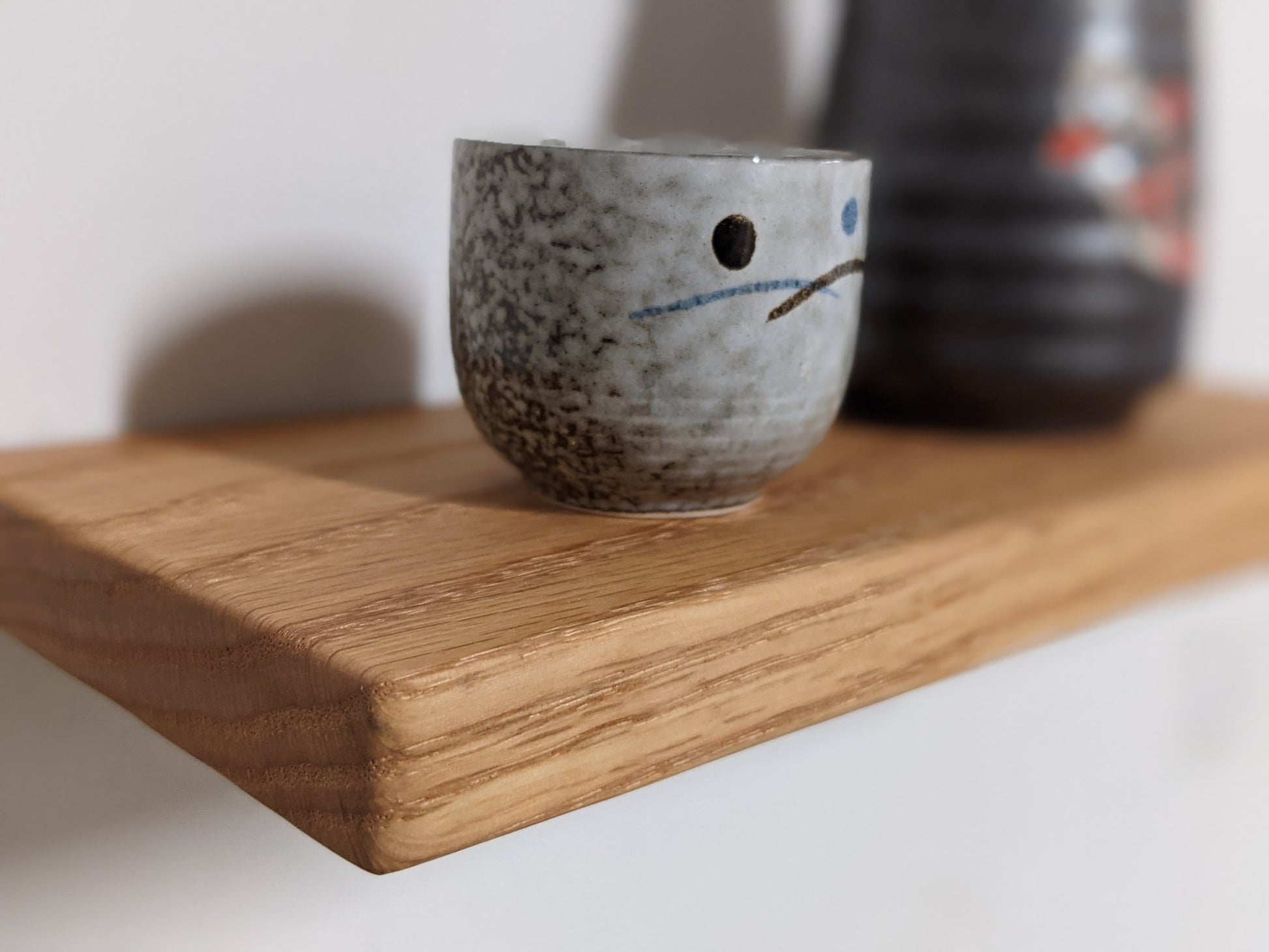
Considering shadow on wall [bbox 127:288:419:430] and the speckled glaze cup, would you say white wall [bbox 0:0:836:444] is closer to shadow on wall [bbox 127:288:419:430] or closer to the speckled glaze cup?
shadow on wall [bbox 127:288:419:430]

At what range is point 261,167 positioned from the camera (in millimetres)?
480

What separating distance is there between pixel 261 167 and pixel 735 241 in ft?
0.69

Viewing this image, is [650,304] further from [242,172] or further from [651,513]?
[242,172]

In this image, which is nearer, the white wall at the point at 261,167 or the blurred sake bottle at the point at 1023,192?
the white wall at the point at 261,167

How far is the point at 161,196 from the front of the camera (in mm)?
458

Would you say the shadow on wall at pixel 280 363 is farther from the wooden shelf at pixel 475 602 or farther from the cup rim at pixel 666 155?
the cup rim at pixel 666 155

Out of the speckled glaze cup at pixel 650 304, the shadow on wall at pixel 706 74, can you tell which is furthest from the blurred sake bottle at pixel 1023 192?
the speckled glaze cup at pixel 650 304

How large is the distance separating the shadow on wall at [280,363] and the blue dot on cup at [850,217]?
0.72 ft

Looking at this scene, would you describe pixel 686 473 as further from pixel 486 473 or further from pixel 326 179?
pixel 326 179

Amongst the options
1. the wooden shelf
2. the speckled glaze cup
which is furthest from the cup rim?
the wooden shelf

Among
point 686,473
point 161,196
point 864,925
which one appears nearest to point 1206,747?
point 864,925

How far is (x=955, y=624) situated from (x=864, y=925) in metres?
0.33

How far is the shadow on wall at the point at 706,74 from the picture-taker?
0.59 metres

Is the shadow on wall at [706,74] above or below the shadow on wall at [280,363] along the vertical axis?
above
